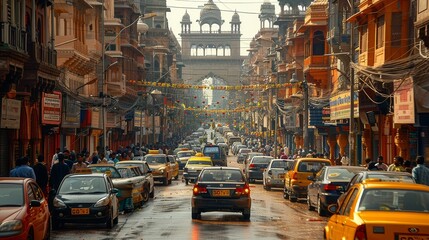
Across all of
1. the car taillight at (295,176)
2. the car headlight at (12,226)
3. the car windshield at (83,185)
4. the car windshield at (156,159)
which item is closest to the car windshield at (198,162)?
the car windshield at (156,159)

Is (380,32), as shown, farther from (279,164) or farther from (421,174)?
(421,174)

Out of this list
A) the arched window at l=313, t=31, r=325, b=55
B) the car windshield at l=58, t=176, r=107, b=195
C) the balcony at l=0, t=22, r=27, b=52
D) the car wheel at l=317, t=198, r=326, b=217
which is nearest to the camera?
the car windshield at l=58, t=176, r=107, b=195

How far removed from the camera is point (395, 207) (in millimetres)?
14789

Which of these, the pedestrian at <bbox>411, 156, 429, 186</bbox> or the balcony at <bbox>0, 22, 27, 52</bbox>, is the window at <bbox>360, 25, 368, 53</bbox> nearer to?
the balcony at <bbox>0, 22, 27, 52</bbox>

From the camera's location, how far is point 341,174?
29.3 metres

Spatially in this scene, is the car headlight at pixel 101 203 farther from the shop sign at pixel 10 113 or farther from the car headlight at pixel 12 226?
the shop sign at pixel 10 113

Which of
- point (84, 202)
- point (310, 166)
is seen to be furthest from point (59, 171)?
point (310, 166)

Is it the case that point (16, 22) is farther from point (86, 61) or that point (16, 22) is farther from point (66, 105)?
point (86, 61)

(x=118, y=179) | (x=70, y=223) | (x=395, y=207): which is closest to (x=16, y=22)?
(x=118, y=179)

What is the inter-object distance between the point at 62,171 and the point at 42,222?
9.46 metres

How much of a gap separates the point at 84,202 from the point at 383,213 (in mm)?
11297

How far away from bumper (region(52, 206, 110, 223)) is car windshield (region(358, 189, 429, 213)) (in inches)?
409

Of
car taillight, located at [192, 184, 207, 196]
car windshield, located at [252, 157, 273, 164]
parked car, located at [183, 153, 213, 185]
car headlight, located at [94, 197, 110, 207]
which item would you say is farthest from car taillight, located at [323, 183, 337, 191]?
car windshield, located at [252, 157, 273, 164]

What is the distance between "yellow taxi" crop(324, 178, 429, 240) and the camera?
44.6 feet
